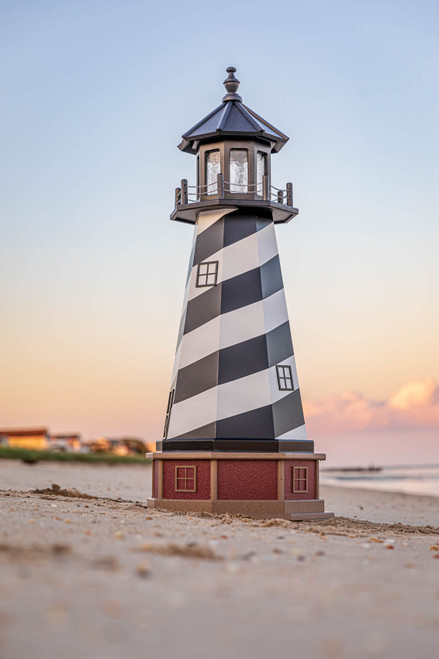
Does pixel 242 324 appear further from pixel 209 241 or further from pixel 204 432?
pixel 204 432

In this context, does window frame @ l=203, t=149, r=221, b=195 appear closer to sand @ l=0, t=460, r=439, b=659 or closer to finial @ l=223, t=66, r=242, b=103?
finial @ l=223, t=66, r=242, b=103

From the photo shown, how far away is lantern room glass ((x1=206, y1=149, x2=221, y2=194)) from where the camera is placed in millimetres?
14062

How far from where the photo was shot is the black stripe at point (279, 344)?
13.3 meters

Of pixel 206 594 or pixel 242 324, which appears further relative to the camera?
pixel 242 324

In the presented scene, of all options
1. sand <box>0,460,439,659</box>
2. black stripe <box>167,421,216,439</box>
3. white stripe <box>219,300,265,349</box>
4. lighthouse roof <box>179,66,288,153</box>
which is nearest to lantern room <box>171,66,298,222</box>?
lighthouse roof <box>179,66,288,153</box>

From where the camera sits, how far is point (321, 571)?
20.3 ft

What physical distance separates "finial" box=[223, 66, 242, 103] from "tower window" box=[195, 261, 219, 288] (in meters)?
3.15

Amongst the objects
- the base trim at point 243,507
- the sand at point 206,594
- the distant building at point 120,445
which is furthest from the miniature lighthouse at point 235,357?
the distant building at point 120,445

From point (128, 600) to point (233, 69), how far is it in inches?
467

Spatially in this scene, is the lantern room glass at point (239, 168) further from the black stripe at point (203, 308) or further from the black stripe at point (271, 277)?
the black stripe at point (203, 308)

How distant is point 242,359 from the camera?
43.2 ft

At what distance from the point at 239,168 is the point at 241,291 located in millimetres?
2208

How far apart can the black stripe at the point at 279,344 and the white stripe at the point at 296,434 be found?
3.72 ft

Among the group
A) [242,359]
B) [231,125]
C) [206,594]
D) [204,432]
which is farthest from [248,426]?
[206,594]
